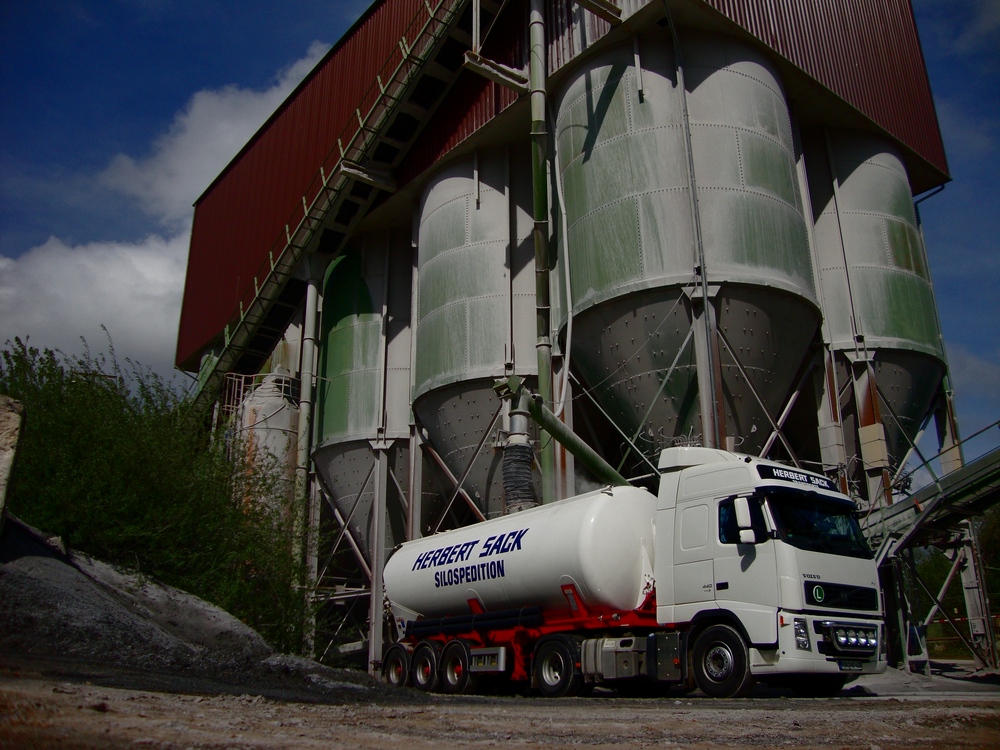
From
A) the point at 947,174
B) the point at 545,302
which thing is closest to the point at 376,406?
the point at 545,302

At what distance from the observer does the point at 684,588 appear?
11391 millimetres

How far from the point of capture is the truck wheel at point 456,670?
13.9m

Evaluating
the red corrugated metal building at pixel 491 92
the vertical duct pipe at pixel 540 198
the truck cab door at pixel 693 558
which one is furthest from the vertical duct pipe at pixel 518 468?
the red corrugated metal building at pixel 491 92

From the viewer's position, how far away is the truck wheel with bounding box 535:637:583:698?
1195cm

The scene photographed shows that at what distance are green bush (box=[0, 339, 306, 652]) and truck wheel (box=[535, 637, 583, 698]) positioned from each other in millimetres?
5886

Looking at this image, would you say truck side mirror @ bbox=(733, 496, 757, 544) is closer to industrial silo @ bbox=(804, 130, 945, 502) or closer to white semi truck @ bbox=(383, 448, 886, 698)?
white semi truck @ bbox=(383, 448, 886, 698)

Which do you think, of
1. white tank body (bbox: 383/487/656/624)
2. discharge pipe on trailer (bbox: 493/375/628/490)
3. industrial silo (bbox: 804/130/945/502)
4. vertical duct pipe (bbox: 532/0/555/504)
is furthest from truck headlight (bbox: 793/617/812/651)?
vertical duct pipe (bbox: 532/0/555/504)

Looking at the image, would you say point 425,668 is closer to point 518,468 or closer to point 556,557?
point 518,468

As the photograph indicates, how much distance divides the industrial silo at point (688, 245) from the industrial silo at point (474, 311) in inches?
111

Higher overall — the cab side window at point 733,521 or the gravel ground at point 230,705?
the cab side window at point 733,521

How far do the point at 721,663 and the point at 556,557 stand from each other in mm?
2816

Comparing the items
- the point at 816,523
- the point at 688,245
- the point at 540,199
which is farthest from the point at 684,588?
the point at 540,199

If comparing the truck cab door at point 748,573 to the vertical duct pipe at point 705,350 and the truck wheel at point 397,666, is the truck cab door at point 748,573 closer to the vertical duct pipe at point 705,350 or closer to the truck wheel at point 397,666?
the vertical duct pipe at point 705,350

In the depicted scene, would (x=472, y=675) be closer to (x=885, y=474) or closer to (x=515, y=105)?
(x=885, y=474)
